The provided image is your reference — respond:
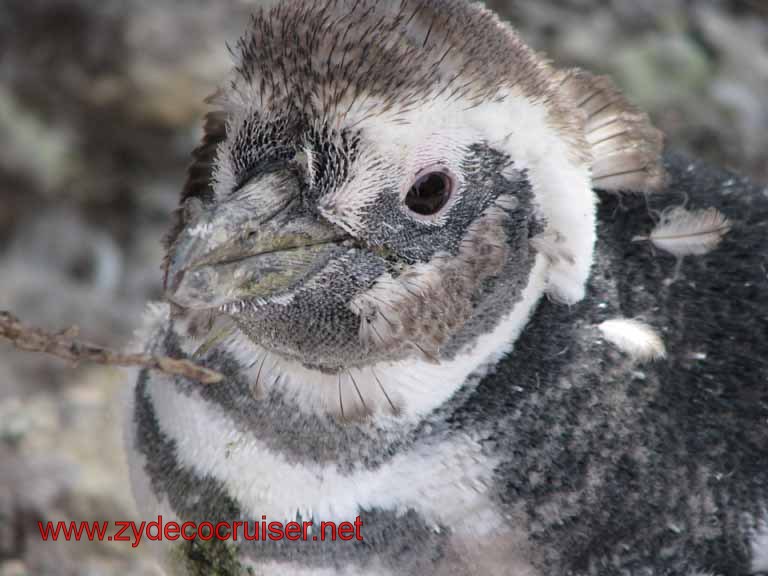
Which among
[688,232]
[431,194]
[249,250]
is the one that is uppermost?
[688,232]

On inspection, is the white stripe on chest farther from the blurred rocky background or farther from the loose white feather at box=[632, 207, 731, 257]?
the blurred rocky background

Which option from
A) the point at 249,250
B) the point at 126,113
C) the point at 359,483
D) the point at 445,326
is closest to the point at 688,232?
the point at 445,326

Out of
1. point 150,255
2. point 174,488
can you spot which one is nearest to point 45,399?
point 150,255

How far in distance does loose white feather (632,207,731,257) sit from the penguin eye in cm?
51

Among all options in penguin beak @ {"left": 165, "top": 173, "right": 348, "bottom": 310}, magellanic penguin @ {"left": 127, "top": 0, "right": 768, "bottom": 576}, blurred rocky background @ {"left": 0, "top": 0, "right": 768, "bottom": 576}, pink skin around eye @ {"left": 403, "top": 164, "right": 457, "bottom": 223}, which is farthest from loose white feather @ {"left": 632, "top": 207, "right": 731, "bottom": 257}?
blurred rocky background @ {"left": 0, "top": 0, "right": 768, "bottom": 576}

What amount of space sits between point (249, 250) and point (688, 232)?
0.87 meters

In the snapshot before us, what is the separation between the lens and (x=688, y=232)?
2002mm

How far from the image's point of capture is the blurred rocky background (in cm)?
421

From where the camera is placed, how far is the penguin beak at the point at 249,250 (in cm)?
154

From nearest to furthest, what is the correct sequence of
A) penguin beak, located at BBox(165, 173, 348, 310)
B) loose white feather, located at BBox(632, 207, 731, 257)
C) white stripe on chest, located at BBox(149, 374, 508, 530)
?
penguin beak, located at BBox(165, 173, 348, 310), white stripe on chest, located at BBox(149, 374, 508, 530), loose white feather, located at BBox(632, 207, 731, 257)

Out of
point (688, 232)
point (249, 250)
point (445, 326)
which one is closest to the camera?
point (249, 250)

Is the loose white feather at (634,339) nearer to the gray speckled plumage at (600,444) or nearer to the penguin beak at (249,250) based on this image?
the gray speckled plumage at (600,444)

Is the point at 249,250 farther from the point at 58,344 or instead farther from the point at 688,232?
the point at 688,232

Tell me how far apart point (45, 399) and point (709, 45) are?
9.70ft
